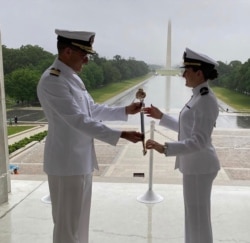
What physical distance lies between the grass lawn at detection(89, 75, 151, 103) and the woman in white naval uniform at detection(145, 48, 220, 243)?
5355mm

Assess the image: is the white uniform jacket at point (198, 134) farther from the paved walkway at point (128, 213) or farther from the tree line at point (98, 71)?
the tree line at point (98, 71)

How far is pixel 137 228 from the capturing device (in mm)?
2506

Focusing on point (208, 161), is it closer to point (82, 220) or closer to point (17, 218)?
point (82, 220)

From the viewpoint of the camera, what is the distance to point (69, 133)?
5.16 feet

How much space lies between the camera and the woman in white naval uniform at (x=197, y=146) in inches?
61.2

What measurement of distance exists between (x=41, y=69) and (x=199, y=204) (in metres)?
7.46

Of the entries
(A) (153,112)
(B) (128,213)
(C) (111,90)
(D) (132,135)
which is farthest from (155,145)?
(C) (111,90)

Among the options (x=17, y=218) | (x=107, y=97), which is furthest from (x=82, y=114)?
(x=107, y=97)

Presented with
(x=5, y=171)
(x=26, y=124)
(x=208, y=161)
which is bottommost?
(x=26, y=124)

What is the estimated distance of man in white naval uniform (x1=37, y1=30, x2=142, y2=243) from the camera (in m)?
1.50

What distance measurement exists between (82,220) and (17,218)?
109cm

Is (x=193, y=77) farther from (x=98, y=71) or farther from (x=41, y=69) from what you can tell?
(x=41, y=69)

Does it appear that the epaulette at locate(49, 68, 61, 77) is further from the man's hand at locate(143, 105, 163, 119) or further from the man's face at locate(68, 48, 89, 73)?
the man's hand at locate(143, 105, 163, 119)

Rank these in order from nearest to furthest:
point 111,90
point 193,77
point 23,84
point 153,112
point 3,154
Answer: point 193,77, point 153,112, point 3,154, point 111,90, point 23,84
